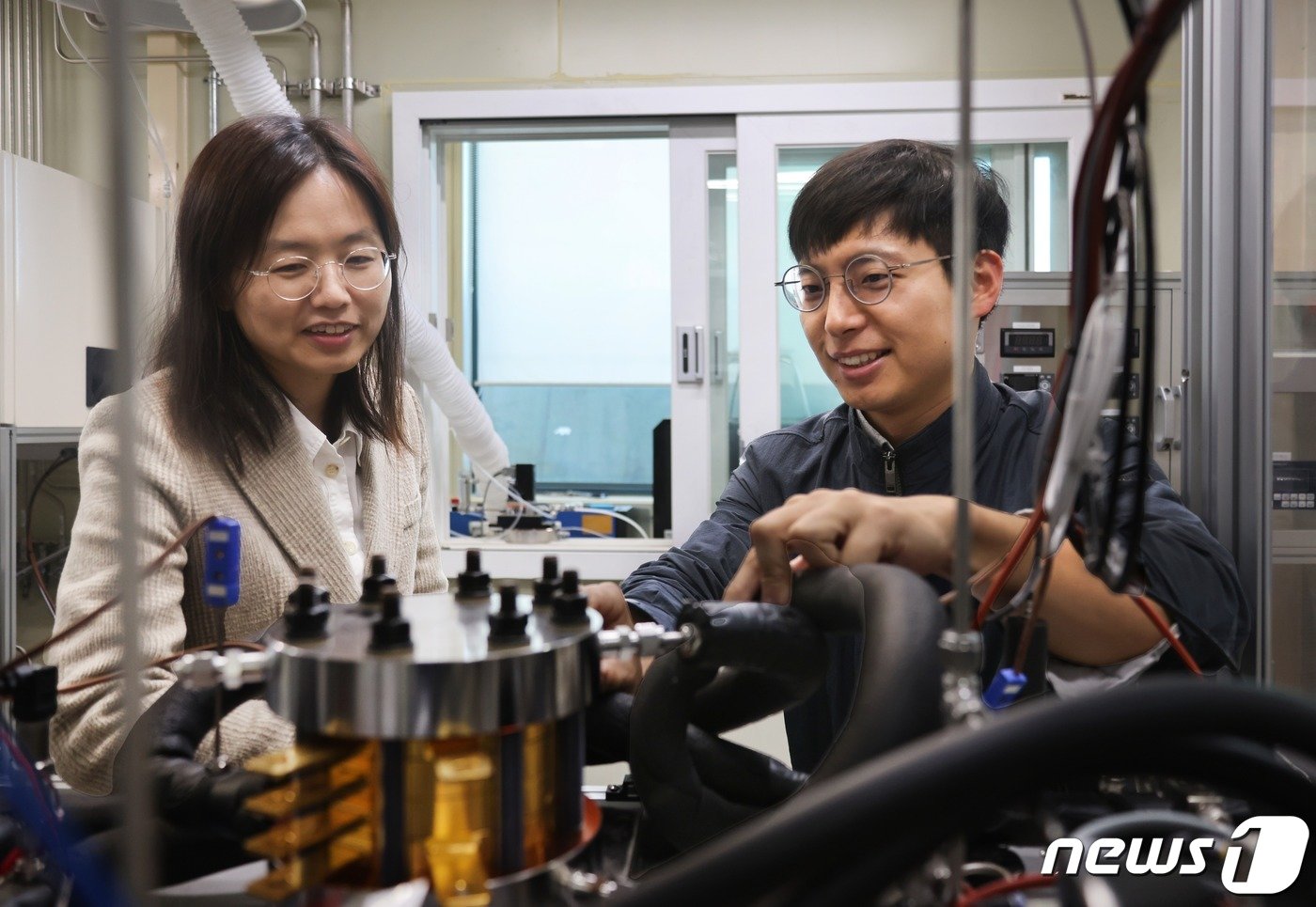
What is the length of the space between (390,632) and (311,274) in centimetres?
97

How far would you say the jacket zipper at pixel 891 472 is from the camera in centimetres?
128

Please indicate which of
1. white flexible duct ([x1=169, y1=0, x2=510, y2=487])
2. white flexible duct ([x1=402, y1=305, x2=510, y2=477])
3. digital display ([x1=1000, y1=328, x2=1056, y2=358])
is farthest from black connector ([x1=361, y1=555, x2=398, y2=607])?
digital display ([x1=1000, y1=328, x2=1056, y2=358])

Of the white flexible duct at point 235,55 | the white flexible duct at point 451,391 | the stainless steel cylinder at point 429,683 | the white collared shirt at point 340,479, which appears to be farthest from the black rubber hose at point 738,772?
the white flexible duct at point 451,391

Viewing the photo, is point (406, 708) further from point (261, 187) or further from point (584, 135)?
point (584, 135)

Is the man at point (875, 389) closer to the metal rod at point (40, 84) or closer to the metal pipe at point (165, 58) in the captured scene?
the metal pipe at point (165, 58)

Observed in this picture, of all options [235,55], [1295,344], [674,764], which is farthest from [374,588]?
[235,55]

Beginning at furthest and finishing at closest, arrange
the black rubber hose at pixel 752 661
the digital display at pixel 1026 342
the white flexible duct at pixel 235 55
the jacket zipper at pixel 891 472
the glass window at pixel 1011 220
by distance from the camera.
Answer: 1. the glass window at pixel 1011 220
2. the digital display at pixel 1026 342
3. the white flexible duct at pixel 235 55
4. the jacket zipper at pixel 891 472
5. the black rubber hose at pixel 752 661

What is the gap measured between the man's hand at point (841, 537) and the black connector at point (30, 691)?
349 mm

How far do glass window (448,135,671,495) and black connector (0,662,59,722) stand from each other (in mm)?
3775

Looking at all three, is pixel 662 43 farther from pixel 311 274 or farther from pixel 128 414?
pixel 128 414

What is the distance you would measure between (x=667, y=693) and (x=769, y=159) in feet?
8.91

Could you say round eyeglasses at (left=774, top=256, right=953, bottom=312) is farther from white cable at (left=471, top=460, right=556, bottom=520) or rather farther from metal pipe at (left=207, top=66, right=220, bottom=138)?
metal pipe at (left=207, top=66, right=220, bottom=138)

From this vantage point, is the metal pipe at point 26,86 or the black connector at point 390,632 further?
the metal pipe at point 26,86

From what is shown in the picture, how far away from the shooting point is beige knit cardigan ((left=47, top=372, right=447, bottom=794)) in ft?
3.00
